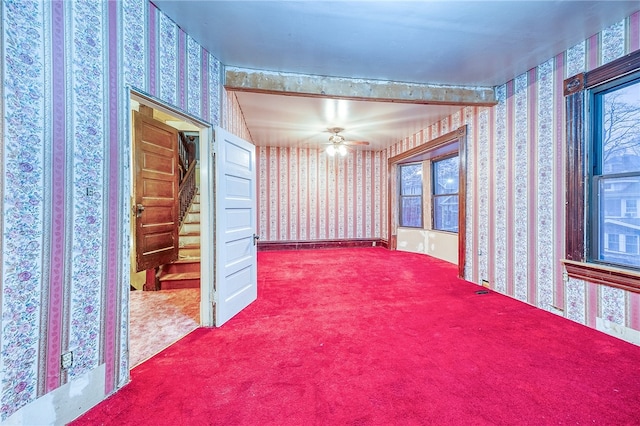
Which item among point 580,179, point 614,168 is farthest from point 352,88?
point 614,168

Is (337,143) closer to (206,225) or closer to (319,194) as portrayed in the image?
(319,194)

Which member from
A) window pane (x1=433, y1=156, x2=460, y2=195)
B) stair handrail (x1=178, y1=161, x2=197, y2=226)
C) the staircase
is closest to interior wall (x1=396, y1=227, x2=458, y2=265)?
window pane (x1=433, y1=156, x2=460, y2=195)

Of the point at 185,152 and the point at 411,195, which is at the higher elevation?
the point at 185,152

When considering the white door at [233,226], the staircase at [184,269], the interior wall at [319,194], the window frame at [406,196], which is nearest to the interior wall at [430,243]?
the window frame at [406,196]

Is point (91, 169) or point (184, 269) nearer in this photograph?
point (91, 169)

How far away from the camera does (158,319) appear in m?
2.73

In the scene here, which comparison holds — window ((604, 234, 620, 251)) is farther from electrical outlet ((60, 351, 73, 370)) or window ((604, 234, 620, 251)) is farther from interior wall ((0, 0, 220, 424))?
electrical outlet ((60, 351, 73, 370))

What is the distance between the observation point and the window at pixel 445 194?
5461 mm

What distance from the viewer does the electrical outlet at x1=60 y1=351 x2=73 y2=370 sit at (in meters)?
1.37

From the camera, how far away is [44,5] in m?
1.29

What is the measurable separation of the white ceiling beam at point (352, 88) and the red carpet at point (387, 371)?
248cm

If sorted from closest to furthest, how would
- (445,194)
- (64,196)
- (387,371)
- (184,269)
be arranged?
(64,196) < (387,371) < (184,269) < (445,194)

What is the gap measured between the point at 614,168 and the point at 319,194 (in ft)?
17.5

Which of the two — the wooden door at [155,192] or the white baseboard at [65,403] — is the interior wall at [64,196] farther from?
the wooden door at [155,192]
